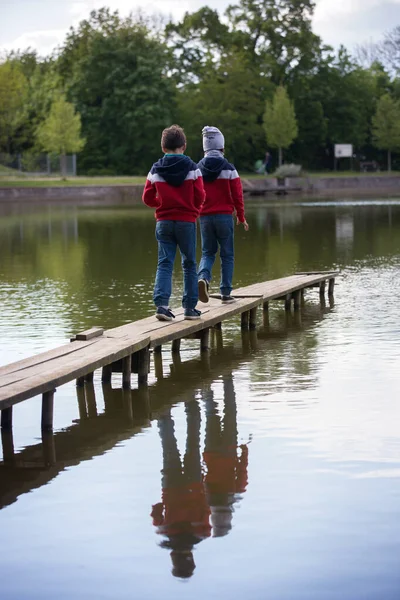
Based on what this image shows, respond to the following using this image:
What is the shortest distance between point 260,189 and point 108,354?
5301cm

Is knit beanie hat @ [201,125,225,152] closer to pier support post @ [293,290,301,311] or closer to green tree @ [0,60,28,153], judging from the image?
pier support post @ [293,290,301,311]

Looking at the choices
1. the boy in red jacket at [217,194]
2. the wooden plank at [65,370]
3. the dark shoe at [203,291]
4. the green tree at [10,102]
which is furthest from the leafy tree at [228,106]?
the wooden plank at [65,370]

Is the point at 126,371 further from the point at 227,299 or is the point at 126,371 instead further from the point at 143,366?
the point at 227,299

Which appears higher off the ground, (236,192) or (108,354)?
(236,192)

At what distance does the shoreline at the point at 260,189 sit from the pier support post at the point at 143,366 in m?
44.6

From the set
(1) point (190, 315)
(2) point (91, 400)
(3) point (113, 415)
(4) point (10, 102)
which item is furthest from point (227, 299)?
(4) point (10, 102)

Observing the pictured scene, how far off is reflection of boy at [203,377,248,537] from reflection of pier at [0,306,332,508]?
0.48 metres

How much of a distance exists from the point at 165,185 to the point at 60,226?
78.5ft

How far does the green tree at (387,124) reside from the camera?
8106 cm

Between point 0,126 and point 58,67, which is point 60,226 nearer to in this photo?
point 0,126

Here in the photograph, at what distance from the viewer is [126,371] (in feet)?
28.6

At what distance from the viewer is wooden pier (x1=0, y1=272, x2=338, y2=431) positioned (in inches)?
281

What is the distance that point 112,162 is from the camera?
7719 centimetres

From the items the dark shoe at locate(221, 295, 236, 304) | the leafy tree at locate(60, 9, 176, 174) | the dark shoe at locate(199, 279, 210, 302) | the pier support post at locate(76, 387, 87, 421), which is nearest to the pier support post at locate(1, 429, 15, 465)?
the pier support post at locate(76, 387, 87, 421)
